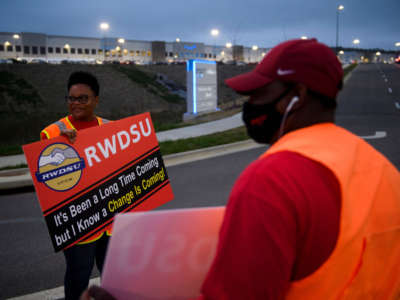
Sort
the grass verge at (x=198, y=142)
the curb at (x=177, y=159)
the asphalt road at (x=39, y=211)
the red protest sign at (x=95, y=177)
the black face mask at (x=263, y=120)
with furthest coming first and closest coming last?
the grass verge at (x=198, y=142) → the curb at (x=177, y=159) → the asphalt road at (x=39, y=211) → the red protest sign at (x=95, y=177) → the black face mask at (x=263, y=120)

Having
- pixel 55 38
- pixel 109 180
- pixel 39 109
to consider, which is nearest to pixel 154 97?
pixel 39 109

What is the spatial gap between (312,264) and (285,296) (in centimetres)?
14

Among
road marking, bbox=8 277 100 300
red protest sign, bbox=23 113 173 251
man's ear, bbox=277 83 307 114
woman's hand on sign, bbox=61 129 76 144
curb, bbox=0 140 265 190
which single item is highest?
man's ear, bbox=277 83 307 114

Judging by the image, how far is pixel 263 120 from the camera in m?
1.44

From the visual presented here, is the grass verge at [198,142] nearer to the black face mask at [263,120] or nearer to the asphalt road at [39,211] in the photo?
the asphalt road at [39,211]

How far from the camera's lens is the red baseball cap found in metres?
1.26

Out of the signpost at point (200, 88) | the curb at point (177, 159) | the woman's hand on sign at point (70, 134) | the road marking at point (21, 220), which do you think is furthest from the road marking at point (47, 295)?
the signpost at point (200, 88)

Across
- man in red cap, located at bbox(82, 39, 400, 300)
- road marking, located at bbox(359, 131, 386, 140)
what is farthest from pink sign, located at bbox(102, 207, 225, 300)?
road marking, located at bbox(359, 131, 386, 140)

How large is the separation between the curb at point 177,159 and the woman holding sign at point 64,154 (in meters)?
5.68

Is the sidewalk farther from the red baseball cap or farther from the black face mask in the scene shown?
the red baseball cap

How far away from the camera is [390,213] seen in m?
1.24

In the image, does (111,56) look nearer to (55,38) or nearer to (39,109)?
(55,38)

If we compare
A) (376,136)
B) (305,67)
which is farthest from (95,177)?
(376,136)

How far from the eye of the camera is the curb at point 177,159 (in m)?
8.23
